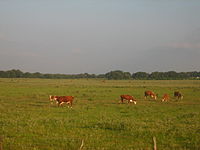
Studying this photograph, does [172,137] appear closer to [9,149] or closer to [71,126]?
[71,126]

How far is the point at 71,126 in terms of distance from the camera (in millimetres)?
13008

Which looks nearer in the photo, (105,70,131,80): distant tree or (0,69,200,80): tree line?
(0,69,200,80): tree line

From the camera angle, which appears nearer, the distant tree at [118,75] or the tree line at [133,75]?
the tree line at [133,75]

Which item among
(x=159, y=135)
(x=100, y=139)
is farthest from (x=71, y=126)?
(x=159, y=135)

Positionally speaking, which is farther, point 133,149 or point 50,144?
point 50,144

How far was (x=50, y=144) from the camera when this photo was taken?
978cm

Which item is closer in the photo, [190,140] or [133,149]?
[133,149]

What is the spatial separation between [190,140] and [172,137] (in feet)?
2.46

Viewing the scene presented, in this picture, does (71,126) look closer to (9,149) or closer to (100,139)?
(100,139)

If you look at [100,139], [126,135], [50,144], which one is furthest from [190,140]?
[50,144]

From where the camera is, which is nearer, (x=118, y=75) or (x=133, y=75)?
(x=118, y=75)

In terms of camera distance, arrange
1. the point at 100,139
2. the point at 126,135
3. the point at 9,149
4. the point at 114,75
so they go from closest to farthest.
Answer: the point at 9,149 < the point at 100,139 < the point at 126,135 < the point at 114,75

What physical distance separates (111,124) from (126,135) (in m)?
1.92

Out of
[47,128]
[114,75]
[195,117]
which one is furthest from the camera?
[114,75]
